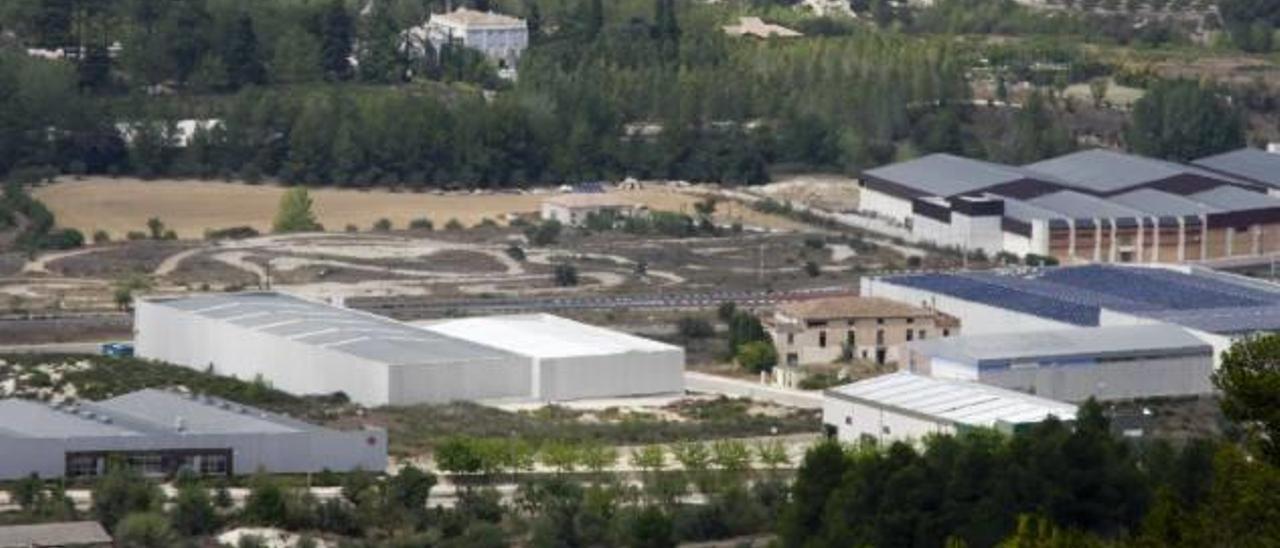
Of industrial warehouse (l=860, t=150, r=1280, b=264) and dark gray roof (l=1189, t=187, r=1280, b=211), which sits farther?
dark gray roof (l=1189, t=187, r=1280, b=211)

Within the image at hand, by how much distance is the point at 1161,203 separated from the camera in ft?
212

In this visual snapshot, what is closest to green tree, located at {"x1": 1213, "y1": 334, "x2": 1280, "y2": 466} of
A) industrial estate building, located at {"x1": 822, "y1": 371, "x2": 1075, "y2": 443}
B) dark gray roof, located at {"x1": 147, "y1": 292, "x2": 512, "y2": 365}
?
industrial estate building, located at {"x1": 822, "y1": 371, "x2": 1075, "y2": 443}

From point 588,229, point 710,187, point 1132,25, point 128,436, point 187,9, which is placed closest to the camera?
point 128,436

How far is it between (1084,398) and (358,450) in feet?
30.9

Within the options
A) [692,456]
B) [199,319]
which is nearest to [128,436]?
[692,456]

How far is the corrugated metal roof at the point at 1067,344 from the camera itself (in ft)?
156

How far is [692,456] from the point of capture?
42.0 meters

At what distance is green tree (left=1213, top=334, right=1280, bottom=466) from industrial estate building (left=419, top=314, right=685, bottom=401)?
791 inches

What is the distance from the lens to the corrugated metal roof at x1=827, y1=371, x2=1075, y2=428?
4338 centimetres

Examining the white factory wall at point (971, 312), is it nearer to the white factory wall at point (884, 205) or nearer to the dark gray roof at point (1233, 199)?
the white factory wall at point (884, 205)

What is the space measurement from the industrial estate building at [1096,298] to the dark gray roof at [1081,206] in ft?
19.7

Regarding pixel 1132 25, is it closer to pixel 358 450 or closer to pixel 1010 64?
pixel 1010 64

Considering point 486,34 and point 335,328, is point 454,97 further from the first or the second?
point 335,328

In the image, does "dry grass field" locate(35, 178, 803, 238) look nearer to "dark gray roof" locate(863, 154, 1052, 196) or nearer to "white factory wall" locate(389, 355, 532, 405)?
"dark gray roof" locate(863, 154, 1052, 196)
